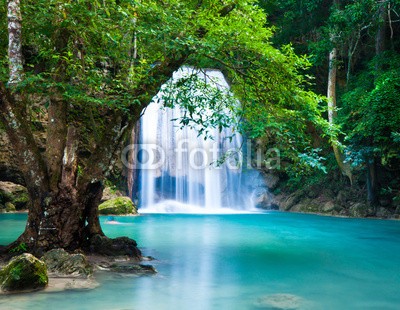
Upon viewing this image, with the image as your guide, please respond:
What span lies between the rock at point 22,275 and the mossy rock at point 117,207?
36.9 ft

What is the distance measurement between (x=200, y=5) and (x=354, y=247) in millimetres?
5998

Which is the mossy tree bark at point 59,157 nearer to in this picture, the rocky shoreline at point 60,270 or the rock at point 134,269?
the rocky shoreline at point 60,270

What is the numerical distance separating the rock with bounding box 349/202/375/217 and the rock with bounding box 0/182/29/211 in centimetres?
1310

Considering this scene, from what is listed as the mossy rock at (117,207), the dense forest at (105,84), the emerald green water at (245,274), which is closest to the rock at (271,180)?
the mossy rock at (117,207)

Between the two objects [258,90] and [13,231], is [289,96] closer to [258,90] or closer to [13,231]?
[258,90]

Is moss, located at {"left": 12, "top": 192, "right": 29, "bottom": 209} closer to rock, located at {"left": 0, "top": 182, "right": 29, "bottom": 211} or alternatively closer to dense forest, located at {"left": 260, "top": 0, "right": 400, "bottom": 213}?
rock, located at {"left": 0, "top": 182, "right": 29, "bottom": 211}

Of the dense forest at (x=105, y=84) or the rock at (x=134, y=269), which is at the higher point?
the dense forest at (x=105, y=84)

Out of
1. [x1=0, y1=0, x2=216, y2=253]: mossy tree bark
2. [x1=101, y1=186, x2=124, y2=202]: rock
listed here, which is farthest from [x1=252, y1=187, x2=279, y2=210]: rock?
[x1=0, y1=0, x2=216, y2=253]: mossy tree bark

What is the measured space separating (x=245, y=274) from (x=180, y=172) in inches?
620

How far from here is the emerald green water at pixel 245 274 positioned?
462 cm

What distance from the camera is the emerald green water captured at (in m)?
4.62

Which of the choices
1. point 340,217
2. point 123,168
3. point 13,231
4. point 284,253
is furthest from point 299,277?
point 123,168

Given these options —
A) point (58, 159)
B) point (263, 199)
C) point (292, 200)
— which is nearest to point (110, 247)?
point (58, 159)

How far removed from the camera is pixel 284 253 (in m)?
8.14
